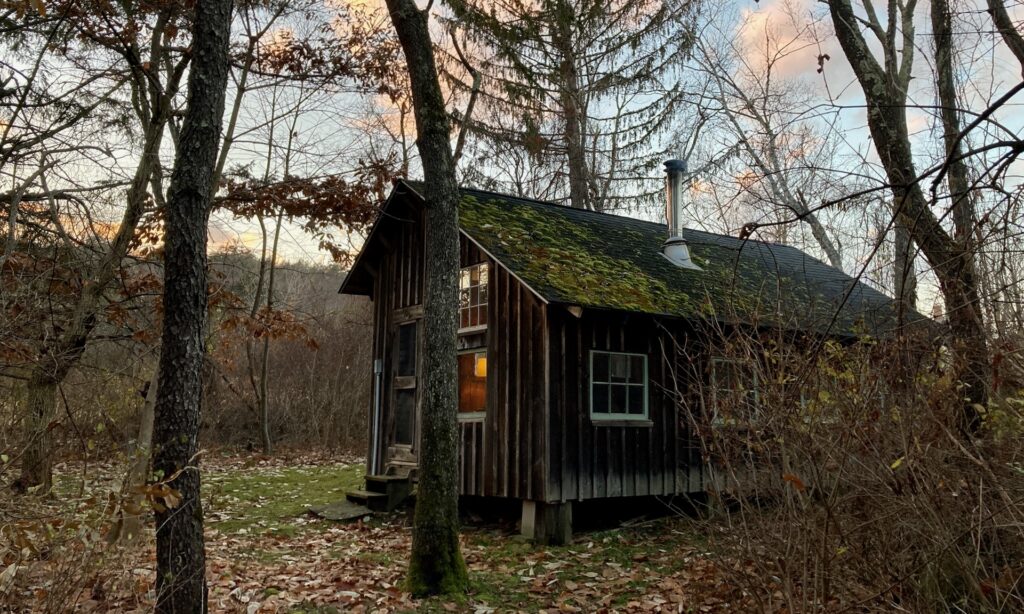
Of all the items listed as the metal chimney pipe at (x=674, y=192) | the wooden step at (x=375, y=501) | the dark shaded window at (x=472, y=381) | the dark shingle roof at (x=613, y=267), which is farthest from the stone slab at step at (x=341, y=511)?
the metal chimney pipe at (x=674, y=192)

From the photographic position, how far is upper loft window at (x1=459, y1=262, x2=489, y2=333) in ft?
37.5

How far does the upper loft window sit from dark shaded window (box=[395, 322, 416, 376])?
1393mm

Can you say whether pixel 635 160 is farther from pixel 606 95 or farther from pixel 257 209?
pixel 257 209

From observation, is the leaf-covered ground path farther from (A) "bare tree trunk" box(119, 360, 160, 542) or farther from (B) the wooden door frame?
(B) the wooden door frame

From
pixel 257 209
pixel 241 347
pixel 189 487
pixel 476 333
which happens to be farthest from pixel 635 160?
pixel 189 487

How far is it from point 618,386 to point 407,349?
406 cm

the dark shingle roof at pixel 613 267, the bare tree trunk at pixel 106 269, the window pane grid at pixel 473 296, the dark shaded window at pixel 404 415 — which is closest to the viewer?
the bare tree trunk at pixel 106 269

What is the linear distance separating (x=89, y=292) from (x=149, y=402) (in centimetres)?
160

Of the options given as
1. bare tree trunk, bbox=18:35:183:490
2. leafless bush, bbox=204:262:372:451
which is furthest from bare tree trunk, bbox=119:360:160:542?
leafless bush, bbox=204:262:372:451

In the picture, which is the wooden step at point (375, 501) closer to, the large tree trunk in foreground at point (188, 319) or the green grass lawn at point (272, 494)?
the green grass lawn at point (272, 494)

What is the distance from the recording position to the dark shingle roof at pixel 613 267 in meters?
9.99

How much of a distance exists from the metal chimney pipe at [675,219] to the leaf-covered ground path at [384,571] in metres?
4.95

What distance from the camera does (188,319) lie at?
17.7ft

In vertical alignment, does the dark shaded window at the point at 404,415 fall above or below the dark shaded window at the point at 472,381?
Answer: below
